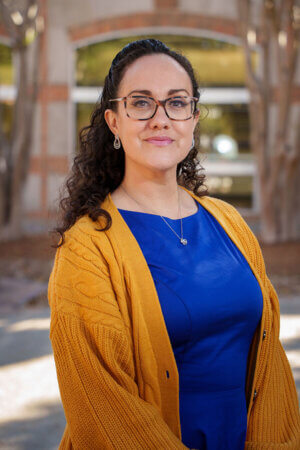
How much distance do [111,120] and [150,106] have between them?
7.7 inches

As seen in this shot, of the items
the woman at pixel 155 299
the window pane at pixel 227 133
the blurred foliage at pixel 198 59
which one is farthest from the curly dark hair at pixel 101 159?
the window pane at pixel 227 133

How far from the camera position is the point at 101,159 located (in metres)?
2.19

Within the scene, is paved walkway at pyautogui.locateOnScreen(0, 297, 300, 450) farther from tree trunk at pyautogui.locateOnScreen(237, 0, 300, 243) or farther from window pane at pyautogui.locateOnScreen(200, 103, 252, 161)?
window pane at pyautogui.locateOnScreen(200, 103, 252, 161)

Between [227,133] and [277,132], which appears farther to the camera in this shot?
[227,133]

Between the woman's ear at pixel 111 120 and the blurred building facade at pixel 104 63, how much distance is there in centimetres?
1271

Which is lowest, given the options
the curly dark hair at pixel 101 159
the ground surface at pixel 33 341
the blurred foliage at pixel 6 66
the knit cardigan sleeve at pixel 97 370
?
the ground surface at pixel 33 341

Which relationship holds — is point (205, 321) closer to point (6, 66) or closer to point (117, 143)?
point (117, 143)

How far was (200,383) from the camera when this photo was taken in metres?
1.90

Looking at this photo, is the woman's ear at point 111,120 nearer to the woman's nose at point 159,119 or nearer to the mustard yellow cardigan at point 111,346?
the woman's nose at point 159,119

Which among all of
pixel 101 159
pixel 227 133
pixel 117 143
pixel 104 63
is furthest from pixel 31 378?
pixel 227 133

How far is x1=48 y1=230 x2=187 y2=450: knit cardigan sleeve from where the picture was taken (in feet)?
5.56

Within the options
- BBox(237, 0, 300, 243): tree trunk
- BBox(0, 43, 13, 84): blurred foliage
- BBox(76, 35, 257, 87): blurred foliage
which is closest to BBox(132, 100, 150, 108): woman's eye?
BBox(237, 0, 300, 243): tree trunk

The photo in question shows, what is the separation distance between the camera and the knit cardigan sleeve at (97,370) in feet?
5.56

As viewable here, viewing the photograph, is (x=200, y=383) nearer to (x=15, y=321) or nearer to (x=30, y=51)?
(x=15, y=321)
